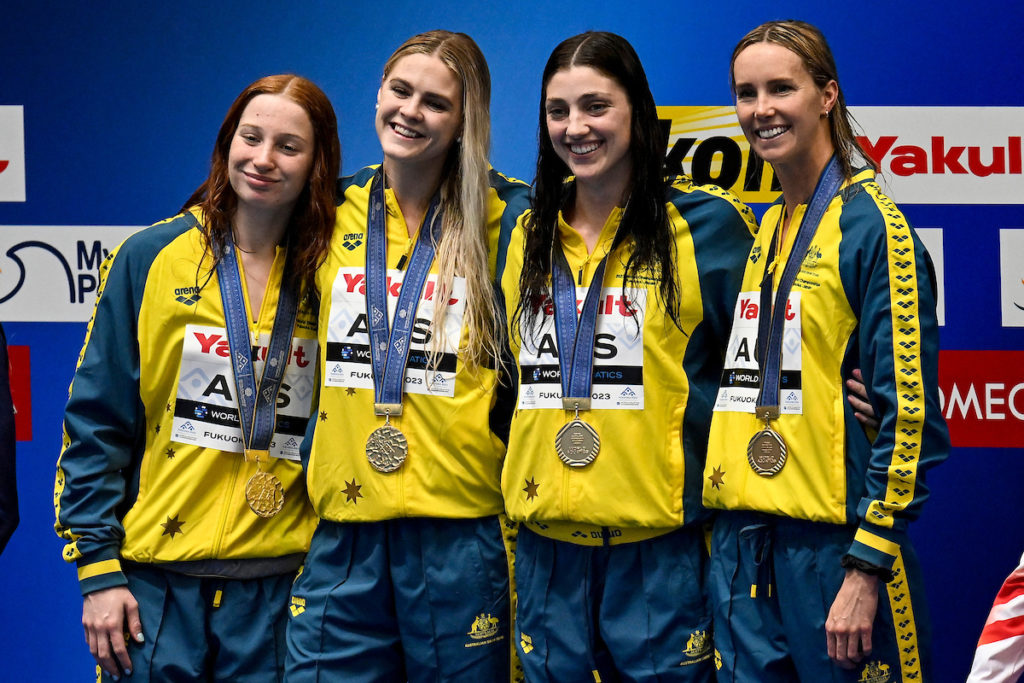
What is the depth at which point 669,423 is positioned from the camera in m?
2.42

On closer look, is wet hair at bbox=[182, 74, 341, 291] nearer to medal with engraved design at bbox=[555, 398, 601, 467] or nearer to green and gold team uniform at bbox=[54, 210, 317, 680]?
green and gold team uniform at bbox=[54, 210, 317, 680]

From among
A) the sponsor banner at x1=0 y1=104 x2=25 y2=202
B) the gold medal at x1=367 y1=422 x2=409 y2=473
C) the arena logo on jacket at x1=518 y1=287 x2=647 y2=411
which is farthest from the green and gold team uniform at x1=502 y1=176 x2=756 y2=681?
the sponsor banner at x1=0 y1=104 x2=25 y2=202

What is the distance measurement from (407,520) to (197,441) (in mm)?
526

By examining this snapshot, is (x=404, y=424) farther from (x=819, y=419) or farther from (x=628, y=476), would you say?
(x=819, y=419)

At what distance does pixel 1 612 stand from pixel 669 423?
2530 millimetres

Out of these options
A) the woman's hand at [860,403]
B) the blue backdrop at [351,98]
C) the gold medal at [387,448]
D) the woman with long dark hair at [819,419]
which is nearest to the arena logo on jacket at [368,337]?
the gold medal at [387,448]

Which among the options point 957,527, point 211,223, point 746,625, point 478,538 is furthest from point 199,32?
point 957,527

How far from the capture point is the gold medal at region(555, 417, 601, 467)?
2.38 meters

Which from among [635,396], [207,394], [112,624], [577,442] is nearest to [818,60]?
[635,396]

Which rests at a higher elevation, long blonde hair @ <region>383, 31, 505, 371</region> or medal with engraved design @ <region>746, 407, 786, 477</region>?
long blonde hair @ <region>383, 31, 505, 371</region>

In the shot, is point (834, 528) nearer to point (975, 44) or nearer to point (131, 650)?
point (131, 650)

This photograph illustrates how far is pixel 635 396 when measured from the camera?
2.40m

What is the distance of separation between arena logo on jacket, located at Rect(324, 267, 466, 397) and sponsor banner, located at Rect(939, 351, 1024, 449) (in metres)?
1.64

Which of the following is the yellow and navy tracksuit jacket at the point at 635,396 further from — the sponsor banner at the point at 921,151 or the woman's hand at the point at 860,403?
the sponsor banner at the point at 921,151
